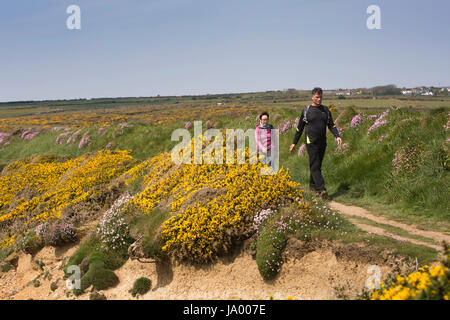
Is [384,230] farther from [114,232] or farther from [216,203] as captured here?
[114,232]

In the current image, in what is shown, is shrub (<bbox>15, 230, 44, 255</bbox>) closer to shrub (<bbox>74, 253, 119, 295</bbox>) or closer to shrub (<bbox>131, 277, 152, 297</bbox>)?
shrub (<bbox>74, 253, 119, 295</bbox>)

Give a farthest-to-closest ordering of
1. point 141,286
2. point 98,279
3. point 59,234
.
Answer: point 59,234 < point 98,279 < point 141,286

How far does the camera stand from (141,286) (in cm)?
727

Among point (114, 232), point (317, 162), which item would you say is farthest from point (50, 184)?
point (317, 162)

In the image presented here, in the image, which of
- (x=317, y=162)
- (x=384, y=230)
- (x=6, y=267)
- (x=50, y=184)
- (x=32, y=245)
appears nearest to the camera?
(x=384, y=230)

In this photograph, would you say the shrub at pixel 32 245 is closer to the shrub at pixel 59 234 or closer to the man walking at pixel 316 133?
the shrub at pixel 59 234

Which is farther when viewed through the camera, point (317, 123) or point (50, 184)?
point (50, 184)

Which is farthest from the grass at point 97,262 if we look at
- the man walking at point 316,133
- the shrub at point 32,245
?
the man walking at point 316,133

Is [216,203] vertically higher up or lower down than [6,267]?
higher up

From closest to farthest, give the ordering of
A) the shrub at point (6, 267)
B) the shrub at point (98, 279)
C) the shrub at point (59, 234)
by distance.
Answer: the shrub at point (98, 279) < the shrub at point (59, 234) < the shrub at point (6, 267)

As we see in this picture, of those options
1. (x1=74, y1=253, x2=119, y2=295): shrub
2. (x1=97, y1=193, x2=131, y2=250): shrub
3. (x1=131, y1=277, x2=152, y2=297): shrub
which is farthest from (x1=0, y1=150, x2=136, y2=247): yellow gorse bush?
(x1=131, y1=277, x2=152, y2=297): shrub

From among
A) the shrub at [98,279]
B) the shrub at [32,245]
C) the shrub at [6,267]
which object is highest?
the shrub at [98,279]

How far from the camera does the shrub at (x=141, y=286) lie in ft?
23.7

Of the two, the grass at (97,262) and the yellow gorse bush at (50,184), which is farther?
the yellow gorse bush at (50,184)
